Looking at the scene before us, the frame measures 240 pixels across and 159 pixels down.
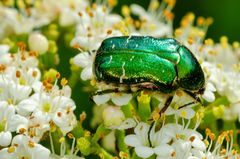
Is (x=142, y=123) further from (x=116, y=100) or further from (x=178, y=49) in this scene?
(x=178, y=49)

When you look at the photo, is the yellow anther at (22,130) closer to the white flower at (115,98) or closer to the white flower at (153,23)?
the white flower at (115,98)

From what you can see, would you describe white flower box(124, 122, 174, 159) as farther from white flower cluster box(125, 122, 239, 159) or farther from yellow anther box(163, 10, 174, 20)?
yellow anther box(163, 10, 174, 20)

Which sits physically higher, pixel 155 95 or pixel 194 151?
Answer: pixel 155 95

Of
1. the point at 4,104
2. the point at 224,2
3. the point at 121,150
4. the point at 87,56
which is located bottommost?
the point at 121,150

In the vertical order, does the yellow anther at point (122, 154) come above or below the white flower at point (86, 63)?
below

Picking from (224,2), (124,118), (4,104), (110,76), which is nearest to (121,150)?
(124,118)

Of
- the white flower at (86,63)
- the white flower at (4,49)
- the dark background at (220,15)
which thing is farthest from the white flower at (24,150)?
the dark background at (220,15)
